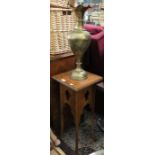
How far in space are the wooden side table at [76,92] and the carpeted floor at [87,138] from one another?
105 mm

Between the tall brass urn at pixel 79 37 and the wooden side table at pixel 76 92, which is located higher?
the tall brass urn at pixel 79 37

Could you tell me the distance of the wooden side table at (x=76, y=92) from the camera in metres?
1.54

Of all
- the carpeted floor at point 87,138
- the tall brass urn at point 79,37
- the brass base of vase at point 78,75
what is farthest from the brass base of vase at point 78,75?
the carpeted floor at point 87,138

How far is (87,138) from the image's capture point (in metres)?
1.86

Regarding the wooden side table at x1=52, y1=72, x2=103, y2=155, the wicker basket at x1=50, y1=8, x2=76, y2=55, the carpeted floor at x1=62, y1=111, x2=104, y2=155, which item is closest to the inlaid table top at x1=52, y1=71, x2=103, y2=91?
the wooden side table at x1=52, y1=72, x2=103, y2=155

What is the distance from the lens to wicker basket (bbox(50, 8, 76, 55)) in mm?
1630

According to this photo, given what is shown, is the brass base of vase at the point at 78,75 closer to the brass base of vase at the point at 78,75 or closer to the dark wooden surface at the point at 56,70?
the brass base of vase at the point at 78,75

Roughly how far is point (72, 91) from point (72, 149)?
1.62 feet

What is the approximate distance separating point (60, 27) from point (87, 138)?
37.4 inches

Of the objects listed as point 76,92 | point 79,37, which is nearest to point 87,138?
point 76,92

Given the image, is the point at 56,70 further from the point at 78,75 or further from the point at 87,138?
the point at 87,138
